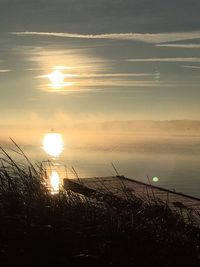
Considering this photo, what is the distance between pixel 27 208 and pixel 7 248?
97cm

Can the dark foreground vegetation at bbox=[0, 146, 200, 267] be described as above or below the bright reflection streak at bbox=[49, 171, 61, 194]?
below

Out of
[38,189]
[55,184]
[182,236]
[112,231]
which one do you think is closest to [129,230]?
[112,231]

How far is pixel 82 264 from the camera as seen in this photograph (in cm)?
599

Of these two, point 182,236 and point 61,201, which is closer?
point 182,236

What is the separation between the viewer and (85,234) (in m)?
6.78

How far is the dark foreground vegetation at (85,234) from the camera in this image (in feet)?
20.0

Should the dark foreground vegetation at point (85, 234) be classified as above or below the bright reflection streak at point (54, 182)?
below

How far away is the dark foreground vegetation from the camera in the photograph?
6109 millimetres

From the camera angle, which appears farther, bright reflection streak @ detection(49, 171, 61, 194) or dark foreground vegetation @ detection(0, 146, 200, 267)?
bright reflection streak @ detection(49, 171, 61, 194)

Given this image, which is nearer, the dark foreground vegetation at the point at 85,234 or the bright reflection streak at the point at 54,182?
the dark foreground vegetation at the point at 85,234

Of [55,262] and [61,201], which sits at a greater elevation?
[61,201]

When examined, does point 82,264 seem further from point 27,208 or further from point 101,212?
point 101,212

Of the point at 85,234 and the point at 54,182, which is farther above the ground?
the point at 54,182

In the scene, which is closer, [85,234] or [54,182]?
[85,234]
